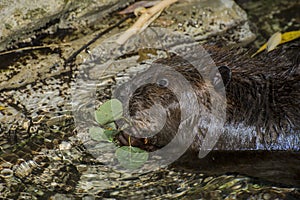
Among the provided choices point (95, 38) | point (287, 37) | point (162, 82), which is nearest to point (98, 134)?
point (162, 82)

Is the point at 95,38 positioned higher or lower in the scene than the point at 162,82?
higher

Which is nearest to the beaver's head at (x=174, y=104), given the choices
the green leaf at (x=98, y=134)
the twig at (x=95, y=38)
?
the green leaf at (x=98, y=134)

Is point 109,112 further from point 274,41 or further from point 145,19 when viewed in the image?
point 274,41

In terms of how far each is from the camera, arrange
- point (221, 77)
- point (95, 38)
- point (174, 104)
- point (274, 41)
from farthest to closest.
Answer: point (95, 38)
point (274, 41)
point (174, 104)
point (221, 77)

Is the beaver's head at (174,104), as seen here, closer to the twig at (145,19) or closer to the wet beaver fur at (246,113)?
the wet beaver fur at (246,113)

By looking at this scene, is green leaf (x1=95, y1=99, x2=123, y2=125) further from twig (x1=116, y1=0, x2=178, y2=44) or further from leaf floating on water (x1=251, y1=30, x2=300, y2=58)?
leaf floating on water (x1=251, y1=30, x2=300, y2=58)

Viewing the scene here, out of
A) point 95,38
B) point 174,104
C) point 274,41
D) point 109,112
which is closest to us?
point 174,104

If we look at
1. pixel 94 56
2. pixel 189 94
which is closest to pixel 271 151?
pixel 189 94
